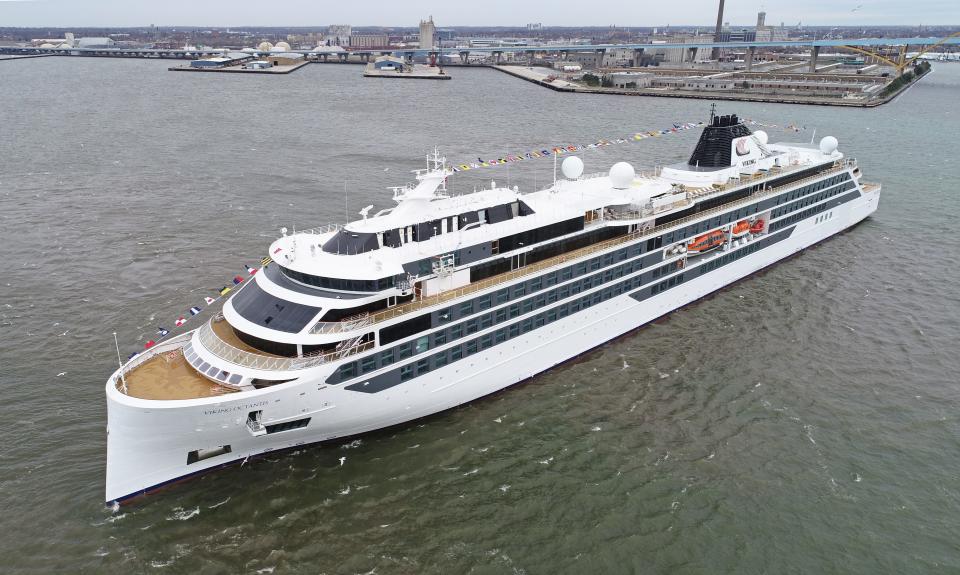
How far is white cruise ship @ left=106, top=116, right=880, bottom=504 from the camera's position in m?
19.8

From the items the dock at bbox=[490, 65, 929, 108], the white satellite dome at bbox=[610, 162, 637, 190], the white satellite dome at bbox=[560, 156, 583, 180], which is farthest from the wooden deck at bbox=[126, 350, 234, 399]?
the dock at bbox=[490, 65, 929, 108]

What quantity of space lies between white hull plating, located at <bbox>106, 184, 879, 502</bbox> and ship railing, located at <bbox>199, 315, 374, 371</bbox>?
1.49ft

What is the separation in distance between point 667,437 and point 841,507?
6.05m

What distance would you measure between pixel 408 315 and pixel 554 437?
753 centimetres

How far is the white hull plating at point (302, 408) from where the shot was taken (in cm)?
1897

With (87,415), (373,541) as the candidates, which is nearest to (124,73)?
(87,415)

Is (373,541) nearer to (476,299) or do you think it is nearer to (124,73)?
(476,299)

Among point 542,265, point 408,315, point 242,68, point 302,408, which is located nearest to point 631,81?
point 242,68

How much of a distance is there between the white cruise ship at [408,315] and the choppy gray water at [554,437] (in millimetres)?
1420

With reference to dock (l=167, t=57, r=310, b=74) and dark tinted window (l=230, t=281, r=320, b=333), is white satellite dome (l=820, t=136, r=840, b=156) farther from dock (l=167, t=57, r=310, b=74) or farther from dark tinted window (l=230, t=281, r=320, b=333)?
dock (l=167, t=57, r=310, b=74)

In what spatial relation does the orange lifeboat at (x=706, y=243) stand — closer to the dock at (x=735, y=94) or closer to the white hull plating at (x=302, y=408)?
the white hull plating at (x=302, y=408)

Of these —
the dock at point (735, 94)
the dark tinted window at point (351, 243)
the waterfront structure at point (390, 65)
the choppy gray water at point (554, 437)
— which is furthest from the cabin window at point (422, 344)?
the waterfront structure at point (390, 65)

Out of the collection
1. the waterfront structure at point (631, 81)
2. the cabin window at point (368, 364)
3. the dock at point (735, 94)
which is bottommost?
the cabin window at point (368, 364)

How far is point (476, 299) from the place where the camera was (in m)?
23.9
